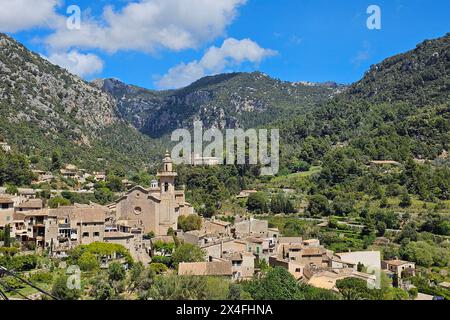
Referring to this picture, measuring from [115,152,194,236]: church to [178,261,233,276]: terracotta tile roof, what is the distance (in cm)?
703

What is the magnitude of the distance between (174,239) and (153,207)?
2744 millimetres

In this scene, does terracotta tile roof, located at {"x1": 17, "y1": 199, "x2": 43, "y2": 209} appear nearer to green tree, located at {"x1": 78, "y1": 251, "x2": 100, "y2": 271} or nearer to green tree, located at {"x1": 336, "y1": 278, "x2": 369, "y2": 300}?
green tree, located at {"x1": 78, "y1": 251, "x2": 100, "y2": 271}

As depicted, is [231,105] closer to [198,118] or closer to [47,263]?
[198,118]

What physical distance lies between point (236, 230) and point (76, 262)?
12391 millimetres

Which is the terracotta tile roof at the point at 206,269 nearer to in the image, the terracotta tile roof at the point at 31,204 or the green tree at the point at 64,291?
the green tree at the point at 64,291

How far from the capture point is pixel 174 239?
86.7 ft

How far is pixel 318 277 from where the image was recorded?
22.3 metres

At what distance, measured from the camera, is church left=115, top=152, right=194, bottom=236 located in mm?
28297

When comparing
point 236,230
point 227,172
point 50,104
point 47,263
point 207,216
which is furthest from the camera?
point 50,104

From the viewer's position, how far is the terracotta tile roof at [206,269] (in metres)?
20.6

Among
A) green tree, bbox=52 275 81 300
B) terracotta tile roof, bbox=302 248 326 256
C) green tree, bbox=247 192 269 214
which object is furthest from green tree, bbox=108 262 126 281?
green tree, bbox=247 192 269 214

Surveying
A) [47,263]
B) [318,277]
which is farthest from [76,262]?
[318,277]

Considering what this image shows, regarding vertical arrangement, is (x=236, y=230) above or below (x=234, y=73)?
below

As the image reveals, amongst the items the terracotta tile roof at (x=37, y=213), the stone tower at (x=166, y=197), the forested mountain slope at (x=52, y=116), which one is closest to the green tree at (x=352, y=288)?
the stone tower at (x=166, y=197)
